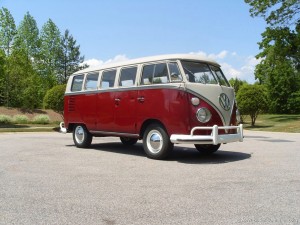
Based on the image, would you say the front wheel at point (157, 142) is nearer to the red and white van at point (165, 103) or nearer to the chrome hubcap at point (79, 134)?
the red and white van at point (165, 103)

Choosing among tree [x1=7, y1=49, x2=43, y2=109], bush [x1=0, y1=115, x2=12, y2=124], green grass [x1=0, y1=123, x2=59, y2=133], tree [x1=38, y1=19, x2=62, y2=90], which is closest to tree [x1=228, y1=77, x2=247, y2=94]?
green grass [x1=0, y1=123, x2=59, y2=133]

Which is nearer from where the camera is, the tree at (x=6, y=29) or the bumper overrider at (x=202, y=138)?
the bumper overrider at (x=202, y=138)

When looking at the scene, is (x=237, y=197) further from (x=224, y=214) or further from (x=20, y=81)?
(x=20, y=81)

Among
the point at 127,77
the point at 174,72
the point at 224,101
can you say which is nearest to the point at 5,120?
the point at 127,77

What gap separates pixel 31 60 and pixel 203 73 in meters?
48.7

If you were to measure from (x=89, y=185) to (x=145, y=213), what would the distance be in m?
1.79

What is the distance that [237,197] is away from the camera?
4910mm

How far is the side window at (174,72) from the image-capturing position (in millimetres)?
8203

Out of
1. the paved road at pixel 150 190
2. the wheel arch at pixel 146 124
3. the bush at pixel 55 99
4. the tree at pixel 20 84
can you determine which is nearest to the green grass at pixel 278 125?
the paved road at pixel 150 190

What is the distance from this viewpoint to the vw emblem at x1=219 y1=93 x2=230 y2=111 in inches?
330

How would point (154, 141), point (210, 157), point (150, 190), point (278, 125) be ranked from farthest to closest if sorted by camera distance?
1. point (278, 125)
2. point (210, 157)
3. point (154, 141)
4. point (150, 190)

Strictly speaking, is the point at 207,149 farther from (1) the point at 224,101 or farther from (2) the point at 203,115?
(2) the point at 203,115

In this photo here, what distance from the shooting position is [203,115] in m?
7.96

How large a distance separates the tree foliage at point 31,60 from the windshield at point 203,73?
25946 mm
